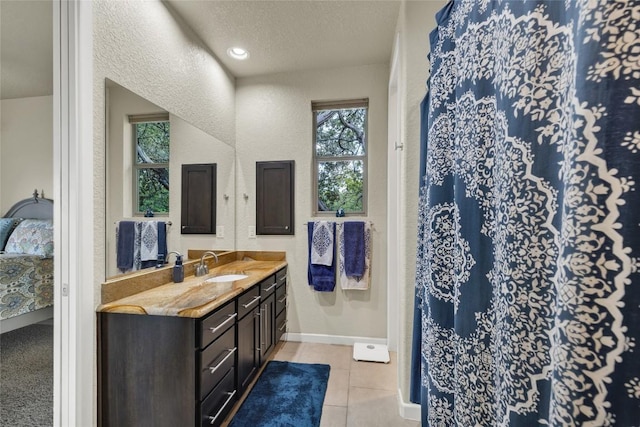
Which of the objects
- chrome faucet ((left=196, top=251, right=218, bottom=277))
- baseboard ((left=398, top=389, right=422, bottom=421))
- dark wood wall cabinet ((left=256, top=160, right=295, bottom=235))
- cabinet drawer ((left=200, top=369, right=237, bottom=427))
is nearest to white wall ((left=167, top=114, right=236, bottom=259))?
chrome faucet ((left=196, top=251, right=218, bottom=277))

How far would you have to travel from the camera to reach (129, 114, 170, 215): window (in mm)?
1832

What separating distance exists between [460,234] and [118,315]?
1636mm

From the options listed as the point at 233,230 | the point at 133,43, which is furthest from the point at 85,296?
the point at 233,230

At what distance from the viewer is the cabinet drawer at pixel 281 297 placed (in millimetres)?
2691

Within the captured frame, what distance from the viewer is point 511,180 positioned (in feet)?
1.92

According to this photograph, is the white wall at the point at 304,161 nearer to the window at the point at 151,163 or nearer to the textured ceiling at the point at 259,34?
the textured ceiling at the point at 259,34

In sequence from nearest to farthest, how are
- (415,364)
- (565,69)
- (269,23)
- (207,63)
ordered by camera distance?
(565,69), (415,364), (269,23), (207,63)

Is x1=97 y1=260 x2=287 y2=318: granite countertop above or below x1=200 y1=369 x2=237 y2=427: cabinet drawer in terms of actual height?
above

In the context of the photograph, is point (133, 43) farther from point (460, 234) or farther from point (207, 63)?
point (460, 234)

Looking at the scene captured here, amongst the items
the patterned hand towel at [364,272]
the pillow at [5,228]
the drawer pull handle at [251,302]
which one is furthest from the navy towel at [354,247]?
the pillow at [5,228]

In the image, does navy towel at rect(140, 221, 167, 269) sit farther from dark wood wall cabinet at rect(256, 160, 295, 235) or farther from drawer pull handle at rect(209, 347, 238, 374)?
dark wood wall cabinet at rect(256, 160, 295, 235)

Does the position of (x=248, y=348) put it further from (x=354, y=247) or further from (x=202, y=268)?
(x=354, y=247)

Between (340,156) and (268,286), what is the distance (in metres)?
1.53

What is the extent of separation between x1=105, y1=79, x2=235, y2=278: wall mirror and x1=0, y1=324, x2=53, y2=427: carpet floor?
1.26 feet
